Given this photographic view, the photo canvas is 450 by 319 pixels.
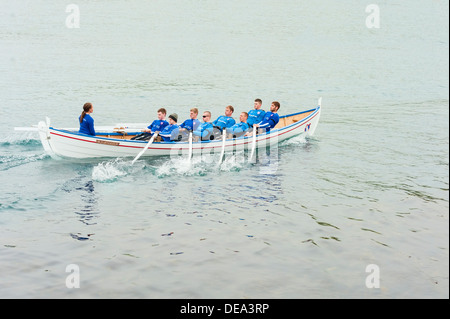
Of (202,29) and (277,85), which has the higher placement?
(202,29)

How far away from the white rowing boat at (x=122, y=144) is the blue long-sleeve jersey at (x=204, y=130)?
1.91ft

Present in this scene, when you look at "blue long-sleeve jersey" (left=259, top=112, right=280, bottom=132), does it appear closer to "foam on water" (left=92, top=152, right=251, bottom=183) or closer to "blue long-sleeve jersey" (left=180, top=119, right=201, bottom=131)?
"foam on water" (left=92, top=152, right=251, bottom=183)

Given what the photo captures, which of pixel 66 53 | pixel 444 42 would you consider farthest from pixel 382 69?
pixel 66 53

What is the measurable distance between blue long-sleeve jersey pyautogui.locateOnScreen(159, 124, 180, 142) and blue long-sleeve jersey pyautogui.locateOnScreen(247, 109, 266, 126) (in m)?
3.88

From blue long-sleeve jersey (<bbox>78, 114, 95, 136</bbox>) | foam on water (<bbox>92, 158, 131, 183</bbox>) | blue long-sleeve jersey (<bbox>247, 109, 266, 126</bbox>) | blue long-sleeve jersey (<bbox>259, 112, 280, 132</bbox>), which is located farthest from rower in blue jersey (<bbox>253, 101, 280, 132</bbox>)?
blue long-sleeve jersey (<bbox>78, 114, 95, 136</bbox>)

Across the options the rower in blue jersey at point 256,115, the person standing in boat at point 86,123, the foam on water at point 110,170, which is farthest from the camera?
the rower in blue jersey at point 256,115

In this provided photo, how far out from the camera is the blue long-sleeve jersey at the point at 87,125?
18922mm

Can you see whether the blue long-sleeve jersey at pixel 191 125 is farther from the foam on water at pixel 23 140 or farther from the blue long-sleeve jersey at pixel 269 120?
the foam on water at pixel 23 140

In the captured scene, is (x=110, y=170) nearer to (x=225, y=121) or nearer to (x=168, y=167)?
(x=168, y=167)

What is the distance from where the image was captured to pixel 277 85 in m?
37.0

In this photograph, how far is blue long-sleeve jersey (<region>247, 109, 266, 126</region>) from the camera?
74.9ft

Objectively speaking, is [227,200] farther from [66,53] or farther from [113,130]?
[66,53]

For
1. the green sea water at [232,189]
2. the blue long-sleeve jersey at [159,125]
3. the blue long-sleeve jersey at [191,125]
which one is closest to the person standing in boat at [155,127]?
the blue long-sleeve jersey at [159,125]

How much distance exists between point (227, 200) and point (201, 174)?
9.04 feet
